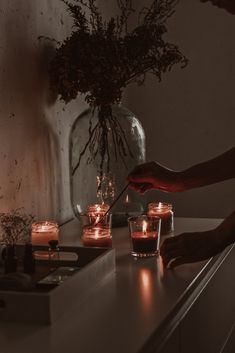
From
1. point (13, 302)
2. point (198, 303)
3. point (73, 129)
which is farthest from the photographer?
point (73, 129)

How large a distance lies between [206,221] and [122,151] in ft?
1.00

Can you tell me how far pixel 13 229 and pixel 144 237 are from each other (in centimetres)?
29

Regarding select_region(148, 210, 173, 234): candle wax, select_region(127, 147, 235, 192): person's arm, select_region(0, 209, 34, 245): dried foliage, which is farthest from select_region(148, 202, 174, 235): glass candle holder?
select_region(0, 209, 34, 245): dried foliage

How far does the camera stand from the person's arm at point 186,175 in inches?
58.9

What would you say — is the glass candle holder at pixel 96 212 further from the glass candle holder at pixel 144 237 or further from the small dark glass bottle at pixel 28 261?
the small dark glass bottle at pixel 28 261

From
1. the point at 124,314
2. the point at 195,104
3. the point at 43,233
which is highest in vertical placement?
the point at 195,104

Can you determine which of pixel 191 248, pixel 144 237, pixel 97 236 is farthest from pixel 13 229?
pixel 191 248

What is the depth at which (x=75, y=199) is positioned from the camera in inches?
70.5

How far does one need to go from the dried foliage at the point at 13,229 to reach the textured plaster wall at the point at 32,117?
0.06m

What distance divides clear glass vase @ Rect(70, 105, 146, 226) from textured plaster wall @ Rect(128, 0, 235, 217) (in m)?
0.59

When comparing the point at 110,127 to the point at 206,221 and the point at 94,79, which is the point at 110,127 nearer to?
the point at 94,79

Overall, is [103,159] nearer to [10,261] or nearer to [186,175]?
[186,175]

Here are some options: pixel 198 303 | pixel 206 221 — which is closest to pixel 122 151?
pixel 206 221

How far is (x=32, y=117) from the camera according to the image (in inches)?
65.7
